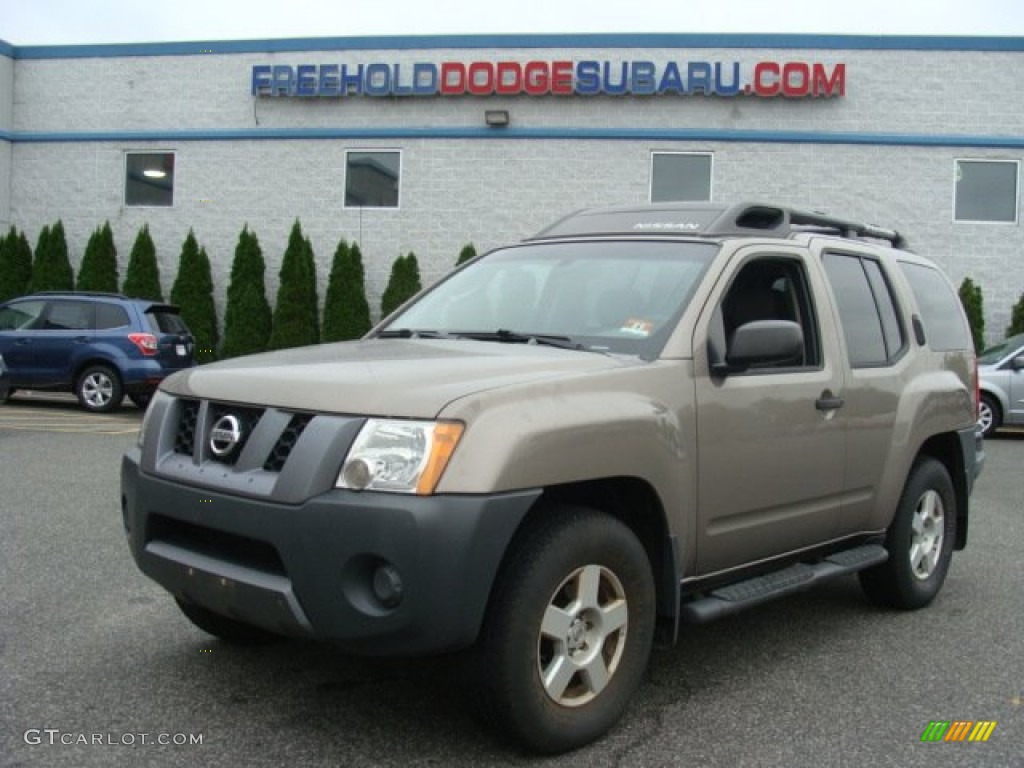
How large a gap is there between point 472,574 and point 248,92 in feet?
58.7

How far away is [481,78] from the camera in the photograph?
18.2 meters

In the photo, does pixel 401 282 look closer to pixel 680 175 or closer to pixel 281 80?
pixel 281 80

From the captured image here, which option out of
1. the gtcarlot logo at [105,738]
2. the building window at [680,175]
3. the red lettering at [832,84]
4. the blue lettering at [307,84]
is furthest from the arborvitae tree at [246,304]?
the gtcarlot logo at [105,738]

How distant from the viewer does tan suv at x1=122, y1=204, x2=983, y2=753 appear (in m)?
2.93

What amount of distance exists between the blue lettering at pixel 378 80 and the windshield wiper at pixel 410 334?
1491cm

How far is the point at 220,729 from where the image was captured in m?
3.36

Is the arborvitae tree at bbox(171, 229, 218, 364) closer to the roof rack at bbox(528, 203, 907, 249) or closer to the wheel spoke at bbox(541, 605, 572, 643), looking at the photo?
the roof rack at bbox(528, 203, 907, 249)

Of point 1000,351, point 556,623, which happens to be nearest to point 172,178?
point 1000,351

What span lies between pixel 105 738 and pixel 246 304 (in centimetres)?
1563

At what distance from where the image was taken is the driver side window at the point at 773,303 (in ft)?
13.5

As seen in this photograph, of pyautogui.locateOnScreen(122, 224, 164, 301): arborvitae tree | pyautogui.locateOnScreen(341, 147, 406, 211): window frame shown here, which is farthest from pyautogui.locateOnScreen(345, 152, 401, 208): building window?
pyautogui.locateOnScreen(122, 224, 164, 301): arborvitae tree

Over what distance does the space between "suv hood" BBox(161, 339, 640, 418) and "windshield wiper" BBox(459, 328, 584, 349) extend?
7 cm

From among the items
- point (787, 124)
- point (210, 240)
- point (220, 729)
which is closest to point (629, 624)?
point (220, 729)

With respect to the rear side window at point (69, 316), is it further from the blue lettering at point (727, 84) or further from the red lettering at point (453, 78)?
the blue lettering at point (727, 84)
